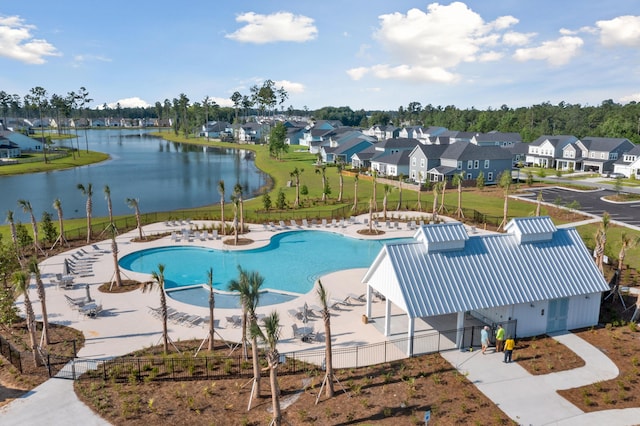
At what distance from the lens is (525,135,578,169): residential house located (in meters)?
97.2

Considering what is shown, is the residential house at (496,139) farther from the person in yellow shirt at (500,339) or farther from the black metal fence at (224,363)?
the black metal fence at (224,363)

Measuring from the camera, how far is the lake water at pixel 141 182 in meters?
60.2

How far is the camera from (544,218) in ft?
82.0

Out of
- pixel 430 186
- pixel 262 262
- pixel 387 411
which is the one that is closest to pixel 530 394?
pixel 387 411

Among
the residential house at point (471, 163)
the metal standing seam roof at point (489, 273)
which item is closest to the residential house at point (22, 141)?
the residential house at point (471, 163)

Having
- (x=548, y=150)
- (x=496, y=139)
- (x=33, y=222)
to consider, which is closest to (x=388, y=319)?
(x=33, y=222)

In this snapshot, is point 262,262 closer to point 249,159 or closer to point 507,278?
point 507,278

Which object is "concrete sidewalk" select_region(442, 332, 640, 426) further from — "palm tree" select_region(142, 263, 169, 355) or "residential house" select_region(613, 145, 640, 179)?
"residential house" select_region(613, 145, 640, 179)

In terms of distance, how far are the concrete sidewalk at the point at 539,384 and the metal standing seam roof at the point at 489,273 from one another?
234cm

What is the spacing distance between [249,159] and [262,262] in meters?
86.3

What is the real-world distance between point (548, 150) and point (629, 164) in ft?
56.6

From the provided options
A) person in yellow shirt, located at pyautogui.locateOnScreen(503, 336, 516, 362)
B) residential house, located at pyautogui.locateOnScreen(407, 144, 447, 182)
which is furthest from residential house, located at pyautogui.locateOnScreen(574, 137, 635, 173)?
person in yellow shirt, located at pyautogui.locateOnScreen(503, 336, 516, 362)

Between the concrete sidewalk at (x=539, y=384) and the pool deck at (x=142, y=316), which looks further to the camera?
the pool deck at (x=142, y=316)

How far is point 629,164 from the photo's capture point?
274 feet
